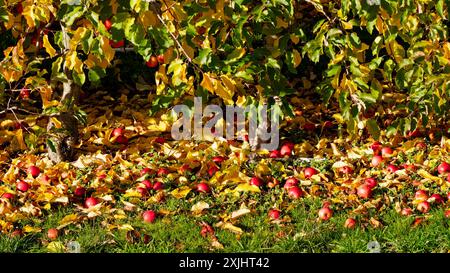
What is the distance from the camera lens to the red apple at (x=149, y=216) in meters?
3.71

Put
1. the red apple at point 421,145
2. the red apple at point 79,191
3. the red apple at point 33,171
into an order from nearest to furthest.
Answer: the red apple at point 79,191
the red apple at point 33,171
the red apple at point 421,145

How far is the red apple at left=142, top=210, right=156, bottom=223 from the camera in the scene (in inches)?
146

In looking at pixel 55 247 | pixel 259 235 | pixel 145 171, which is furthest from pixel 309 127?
pixel 55 247

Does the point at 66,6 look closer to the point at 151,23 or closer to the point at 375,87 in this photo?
the point at 151,23

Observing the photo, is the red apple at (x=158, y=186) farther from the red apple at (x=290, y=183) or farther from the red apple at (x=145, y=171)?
the red apple at (x=290, y=183)

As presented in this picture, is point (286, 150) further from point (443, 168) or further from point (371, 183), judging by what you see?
point (443, 168)

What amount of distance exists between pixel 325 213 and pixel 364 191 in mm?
328

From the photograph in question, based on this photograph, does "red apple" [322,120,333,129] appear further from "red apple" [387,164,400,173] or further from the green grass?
the green grass

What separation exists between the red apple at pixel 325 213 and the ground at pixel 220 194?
2 centimetres

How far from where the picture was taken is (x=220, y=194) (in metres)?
4.04

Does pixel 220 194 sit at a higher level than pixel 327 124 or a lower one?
lower

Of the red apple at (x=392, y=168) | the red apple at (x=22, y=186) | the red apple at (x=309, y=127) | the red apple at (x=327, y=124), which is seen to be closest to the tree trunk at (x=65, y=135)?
the red apple at (x=22, y=186)

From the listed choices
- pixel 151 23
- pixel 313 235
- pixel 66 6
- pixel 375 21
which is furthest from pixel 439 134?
pixel 66 6

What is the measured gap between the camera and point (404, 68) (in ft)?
13.1
